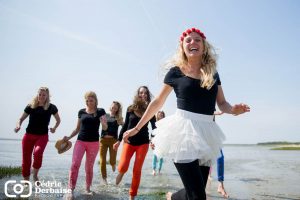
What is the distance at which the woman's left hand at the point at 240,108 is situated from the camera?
3865mm

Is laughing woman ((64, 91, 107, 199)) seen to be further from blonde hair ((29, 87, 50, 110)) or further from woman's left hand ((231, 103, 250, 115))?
woman's left hand ((231, 103, 250, 115))

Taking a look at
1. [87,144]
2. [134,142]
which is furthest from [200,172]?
[87,144]

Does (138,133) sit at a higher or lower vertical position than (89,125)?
lower

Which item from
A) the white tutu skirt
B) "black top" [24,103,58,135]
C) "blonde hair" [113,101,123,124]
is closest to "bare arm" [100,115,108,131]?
"black top" [24,103,58,135]

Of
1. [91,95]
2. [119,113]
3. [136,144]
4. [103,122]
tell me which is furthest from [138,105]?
[119,113]

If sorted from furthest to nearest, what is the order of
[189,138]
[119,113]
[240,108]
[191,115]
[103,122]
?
[119,113] → [103,122] → [240,108] → [191,115] → [189,138]

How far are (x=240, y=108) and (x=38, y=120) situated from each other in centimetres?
624

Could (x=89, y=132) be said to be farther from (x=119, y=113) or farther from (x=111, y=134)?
(x=119, y=113)

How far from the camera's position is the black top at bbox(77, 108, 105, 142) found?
743 cm

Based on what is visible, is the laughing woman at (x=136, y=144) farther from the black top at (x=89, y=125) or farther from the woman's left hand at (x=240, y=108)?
the woman's left hand at (x=240, y=108)

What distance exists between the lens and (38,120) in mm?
8516

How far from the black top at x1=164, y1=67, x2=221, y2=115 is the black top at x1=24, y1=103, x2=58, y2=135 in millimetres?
5621

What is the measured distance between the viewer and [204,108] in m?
3.83

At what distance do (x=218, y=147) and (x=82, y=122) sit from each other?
4.50 m
